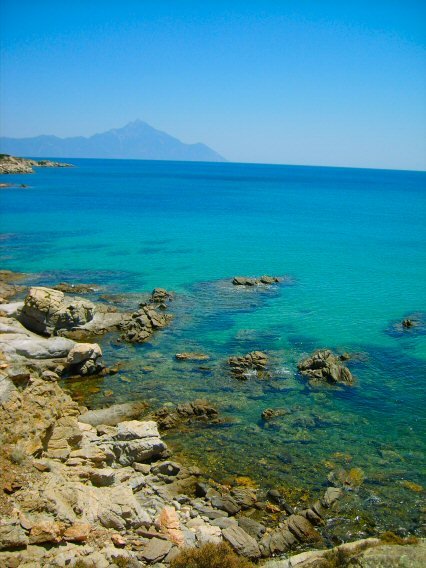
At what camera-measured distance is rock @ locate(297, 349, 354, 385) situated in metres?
27.4

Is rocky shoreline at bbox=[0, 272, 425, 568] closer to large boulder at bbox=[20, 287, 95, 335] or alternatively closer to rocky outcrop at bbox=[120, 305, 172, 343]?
large boulder at bbox=[20, 287, 95, 335]

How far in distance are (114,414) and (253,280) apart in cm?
2740

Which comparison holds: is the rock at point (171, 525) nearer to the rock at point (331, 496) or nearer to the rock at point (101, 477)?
the rock at point (101, 477)

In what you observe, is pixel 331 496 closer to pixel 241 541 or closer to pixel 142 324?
pixel 241 541

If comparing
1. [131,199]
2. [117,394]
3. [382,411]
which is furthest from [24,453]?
[131,199]

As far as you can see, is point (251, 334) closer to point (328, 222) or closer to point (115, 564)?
point (115, 564)

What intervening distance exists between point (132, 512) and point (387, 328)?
88.2 ft

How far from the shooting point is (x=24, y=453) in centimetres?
1548

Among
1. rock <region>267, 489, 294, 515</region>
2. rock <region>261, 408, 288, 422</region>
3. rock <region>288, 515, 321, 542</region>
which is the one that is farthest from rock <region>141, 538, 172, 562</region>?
rock <region>261, 408, 288, 422</region>

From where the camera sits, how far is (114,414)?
23.0 meters

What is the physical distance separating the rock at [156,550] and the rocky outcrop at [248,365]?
13.9 meters

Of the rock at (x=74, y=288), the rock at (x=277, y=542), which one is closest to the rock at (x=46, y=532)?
the rock at (x=277, y=542)

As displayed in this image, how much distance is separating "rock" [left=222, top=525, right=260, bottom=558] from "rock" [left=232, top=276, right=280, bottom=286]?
3276 cm

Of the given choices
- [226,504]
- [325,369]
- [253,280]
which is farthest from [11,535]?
[253,280]
